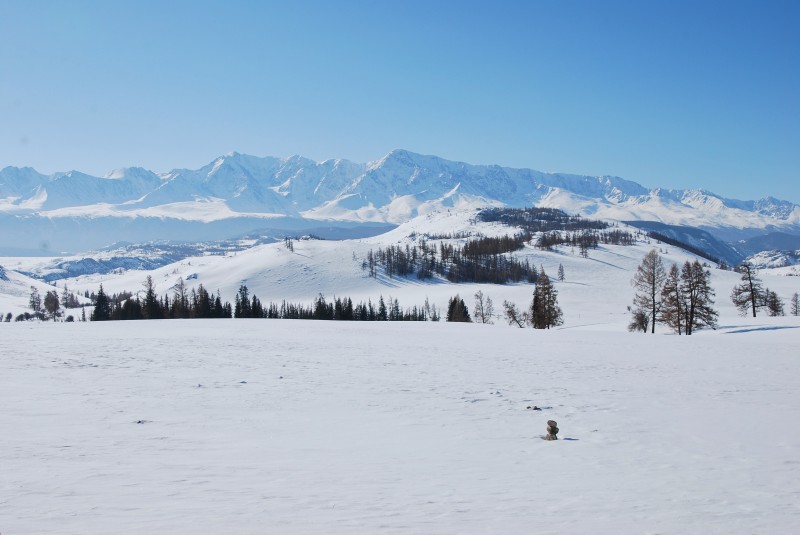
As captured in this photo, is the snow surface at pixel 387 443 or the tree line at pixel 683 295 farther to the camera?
the tree line at pixel 683 295

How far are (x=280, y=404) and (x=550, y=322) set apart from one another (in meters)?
48.3

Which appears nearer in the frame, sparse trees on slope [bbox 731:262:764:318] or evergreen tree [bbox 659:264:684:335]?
evergreen tree [bbox 659:264:684:335]

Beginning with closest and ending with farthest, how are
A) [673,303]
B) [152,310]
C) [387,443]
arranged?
[387,443]
[673,303]
[152,310]

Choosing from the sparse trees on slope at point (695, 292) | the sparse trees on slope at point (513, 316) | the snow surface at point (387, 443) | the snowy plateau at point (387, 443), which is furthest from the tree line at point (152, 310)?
the sparse trees on slope at point (695, 292)

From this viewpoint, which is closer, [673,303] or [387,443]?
[387,443]

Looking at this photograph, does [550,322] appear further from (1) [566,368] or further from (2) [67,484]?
(2) [67,484]

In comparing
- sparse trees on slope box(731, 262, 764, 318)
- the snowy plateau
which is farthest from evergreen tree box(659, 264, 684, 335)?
the snowy plateau

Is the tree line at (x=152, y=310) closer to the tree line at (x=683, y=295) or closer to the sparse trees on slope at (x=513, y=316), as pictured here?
the sparse trees on slope at (x=513, y=316)

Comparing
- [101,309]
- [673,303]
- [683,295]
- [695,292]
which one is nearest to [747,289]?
[695,292]

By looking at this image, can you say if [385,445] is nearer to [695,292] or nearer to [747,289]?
[695,292]

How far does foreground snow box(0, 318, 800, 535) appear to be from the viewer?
734 centimetres

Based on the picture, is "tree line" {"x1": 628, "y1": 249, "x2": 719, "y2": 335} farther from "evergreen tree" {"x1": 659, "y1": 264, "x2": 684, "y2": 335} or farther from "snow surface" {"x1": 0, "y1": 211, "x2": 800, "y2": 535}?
"snow surface" {"x1": 0, "y1": 211, "x2": 800, "y2": 535}

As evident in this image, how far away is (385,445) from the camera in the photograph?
37.4 feet

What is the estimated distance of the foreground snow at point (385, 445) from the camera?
734 cm
